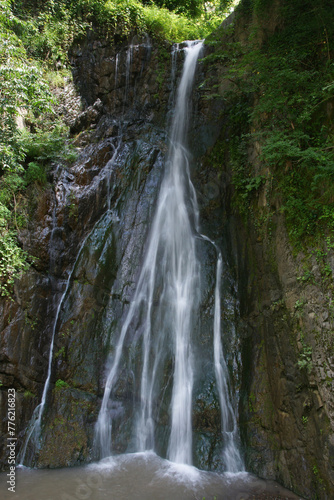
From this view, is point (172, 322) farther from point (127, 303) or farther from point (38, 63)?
point (38, 63)

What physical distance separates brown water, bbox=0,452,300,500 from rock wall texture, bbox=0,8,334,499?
0.86 ft

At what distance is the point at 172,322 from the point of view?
6699 mm

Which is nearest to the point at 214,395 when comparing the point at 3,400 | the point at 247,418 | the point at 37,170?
the point at 247,418

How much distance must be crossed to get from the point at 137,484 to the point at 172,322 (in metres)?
2.89

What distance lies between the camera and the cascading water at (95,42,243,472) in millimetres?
5605

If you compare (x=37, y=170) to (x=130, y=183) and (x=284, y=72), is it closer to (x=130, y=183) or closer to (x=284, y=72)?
(x=130, y=183)

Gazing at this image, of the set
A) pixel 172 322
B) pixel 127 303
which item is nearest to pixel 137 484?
pixel 172 322

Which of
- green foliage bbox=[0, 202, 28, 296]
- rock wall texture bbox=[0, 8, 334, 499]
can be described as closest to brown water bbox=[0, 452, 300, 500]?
rock wall texture bbox=[0, 8, 334, 499]

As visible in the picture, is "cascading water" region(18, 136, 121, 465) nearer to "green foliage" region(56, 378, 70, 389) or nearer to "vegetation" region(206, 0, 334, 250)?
"green foliage" region(56, 378, 70, 389)

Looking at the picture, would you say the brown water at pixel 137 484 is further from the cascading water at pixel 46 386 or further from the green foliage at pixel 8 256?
the green foliage at pixel 8 256

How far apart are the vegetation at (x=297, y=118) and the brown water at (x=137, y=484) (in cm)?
383

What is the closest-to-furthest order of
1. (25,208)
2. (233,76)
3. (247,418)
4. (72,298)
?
(247,418) → (72,298) → (25,208) → (233,76)

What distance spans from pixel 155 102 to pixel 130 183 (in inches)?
156

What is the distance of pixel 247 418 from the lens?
5426 mm
